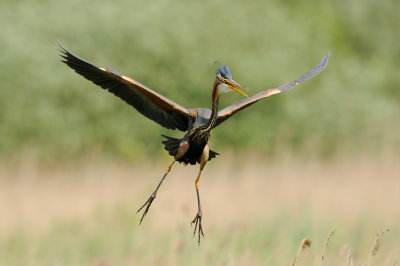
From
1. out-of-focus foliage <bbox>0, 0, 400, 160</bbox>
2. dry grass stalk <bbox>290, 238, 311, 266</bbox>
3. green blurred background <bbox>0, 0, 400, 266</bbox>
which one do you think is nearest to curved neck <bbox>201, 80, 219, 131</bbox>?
dry grass stalk <bbox>290, 238, 311, 266</bbox>

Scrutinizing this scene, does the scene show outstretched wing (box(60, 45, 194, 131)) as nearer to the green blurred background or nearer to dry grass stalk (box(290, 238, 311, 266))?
dry grass stalk (box(290, 238, 311, 266))

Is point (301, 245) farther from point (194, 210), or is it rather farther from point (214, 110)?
point (194, 210)

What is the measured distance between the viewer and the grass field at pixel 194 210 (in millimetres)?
8492

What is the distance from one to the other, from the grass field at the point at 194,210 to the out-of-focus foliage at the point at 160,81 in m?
2.15

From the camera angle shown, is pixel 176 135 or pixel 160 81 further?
pixel 160 81

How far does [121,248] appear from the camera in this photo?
862 cm

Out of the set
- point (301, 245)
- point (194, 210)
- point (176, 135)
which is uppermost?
point (176, 135)

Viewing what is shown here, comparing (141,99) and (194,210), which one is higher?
(194,210)

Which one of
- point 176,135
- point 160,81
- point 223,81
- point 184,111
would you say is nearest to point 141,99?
point 184,111

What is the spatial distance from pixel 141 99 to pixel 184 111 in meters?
0.68

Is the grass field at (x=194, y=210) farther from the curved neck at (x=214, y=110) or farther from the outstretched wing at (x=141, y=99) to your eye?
the curved neck at (x=214, y=110)

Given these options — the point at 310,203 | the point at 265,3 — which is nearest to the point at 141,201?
the point at 310,203

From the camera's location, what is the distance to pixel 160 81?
1478 cm

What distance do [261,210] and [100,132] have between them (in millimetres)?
5507
